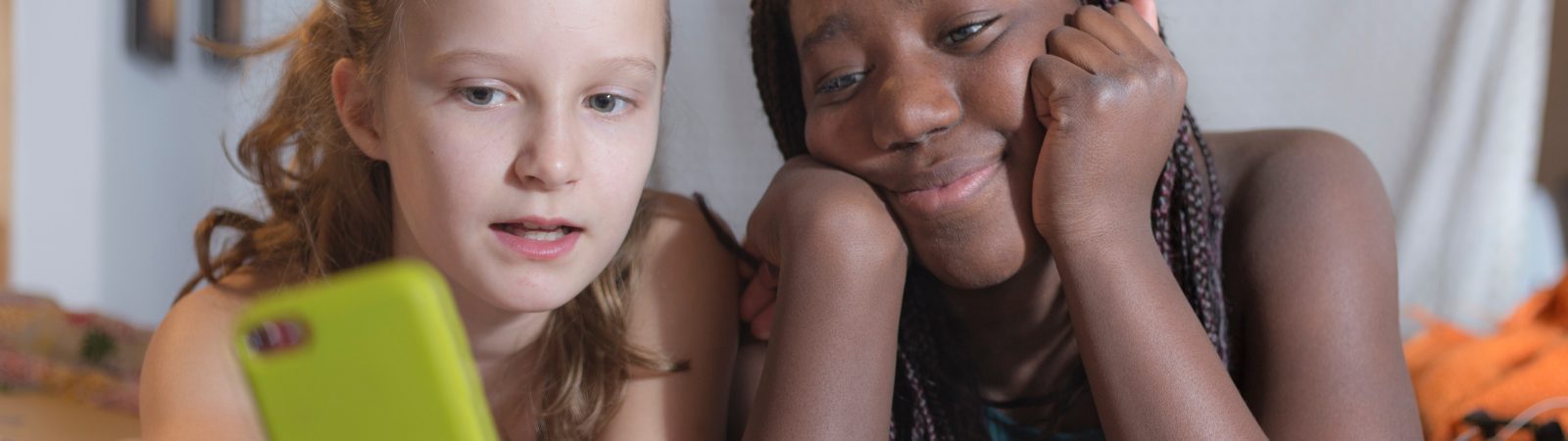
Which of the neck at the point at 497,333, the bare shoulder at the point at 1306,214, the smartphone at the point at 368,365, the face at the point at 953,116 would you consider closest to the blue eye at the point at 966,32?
the face at the point at 953,116

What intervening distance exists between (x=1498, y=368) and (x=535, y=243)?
774 millimetres

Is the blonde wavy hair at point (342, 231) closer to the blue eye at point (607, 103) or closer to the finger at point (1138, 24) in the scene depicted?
the blue eye at point (607, 103)

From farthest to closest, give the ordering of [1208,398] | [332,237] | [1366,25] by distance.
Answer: [1366,25]
[332,237]
[1208,398]

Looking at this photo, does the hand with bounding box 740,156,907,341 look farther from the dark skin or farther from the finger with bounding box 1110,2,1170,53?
the finger with bounding box 1110,2,1170,53

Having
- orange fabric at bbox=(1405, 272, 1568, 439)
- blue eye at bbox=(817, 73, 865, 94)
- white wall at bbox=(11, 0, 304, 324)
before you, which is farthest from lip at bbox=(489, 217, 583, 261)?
white wall at bbox=(11, 0, 304, 324)

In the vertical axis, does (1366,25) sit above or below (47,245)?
above

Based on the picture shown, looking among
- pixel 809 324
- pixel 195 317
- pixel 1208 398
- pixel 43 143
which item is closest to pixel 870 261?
pixel 809 324

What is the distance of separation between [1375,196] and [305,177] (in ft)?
2.65

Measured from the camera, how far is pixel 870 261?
833 millimetres

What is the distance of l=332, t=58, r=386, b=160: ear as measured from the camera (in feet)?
2.93

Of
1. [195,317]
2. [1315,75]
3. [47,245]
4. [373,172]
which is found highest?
[1315,75]

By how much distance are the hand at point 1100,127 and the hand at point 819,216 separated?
0.10m

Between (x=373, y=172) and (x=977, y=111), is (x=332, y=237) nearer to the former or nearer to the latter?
(x=373, y=172)

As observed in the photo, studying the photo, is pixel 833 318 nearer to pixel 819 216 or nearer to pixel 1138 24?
pixel 819 216
